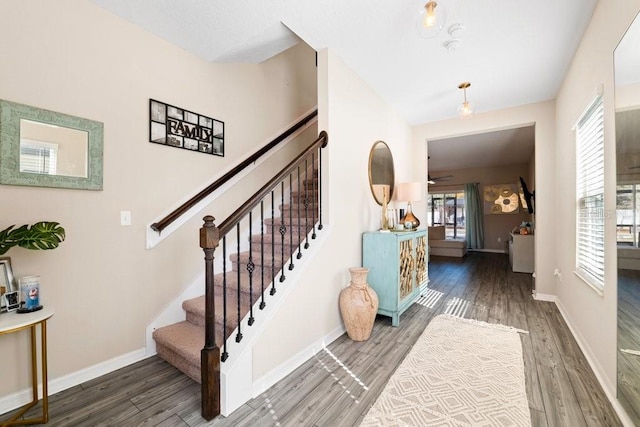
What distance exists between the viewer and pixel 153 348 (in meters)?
2.28

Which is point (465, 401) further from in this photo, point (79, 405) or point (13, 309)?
point (13, 309)

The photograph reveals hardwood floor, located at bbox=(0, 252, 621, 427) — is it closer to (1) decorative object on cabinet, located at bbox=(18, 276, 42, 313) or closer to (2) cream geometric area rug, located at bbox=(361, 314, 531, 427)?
(2) cream geometric area rug, located at bbox=(361, 314, 531, 427)

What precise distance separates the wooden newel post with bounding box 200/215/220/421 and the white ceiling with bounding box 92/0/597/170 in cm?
165

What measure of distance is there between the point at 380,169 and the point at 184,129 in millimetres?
2224

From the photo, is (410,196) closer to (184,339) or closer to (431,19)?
(431,19)

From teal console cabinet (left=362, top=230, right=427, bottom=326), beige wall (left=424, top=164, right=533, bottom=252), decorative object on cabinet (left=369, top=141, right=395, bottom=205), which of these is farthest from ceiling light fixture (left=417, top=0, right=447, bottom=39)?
beige wall (left=424, top=164, right=533, bottom=252)

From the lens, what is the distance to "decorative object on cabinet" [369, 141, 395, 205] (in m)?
3.31

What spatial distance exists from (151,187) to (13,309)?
1.11 metres

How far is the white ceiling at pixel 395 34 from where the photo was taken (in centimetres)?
202

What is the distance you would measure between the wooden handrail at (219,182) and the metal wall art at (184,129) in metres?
0.23

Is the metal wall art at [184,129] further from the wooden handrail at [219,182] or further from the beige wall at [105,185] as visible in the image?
the wooden handrail at [219,182]

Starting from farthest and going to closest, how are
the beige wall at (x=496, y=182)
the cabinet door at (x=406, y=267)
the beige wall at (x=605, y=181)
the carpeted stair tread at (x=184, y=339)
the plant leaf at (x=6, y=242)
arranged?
1. the beige wall at (x=496, y=182)
2. the cabinet door at (x=406, y=267)
3. the carpeted stair tread at (x=184, y=339)
4. the beige wall at (x=605, y=181)
5. the plant leaf at (x=6, y=242)

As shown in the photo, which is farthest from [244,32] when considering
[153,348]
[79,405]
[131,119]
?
[79,405]

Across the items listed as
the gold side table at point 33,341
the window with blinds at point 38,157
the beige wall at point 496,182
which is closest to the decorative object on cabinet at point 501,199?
the beige wall at point 496,182
